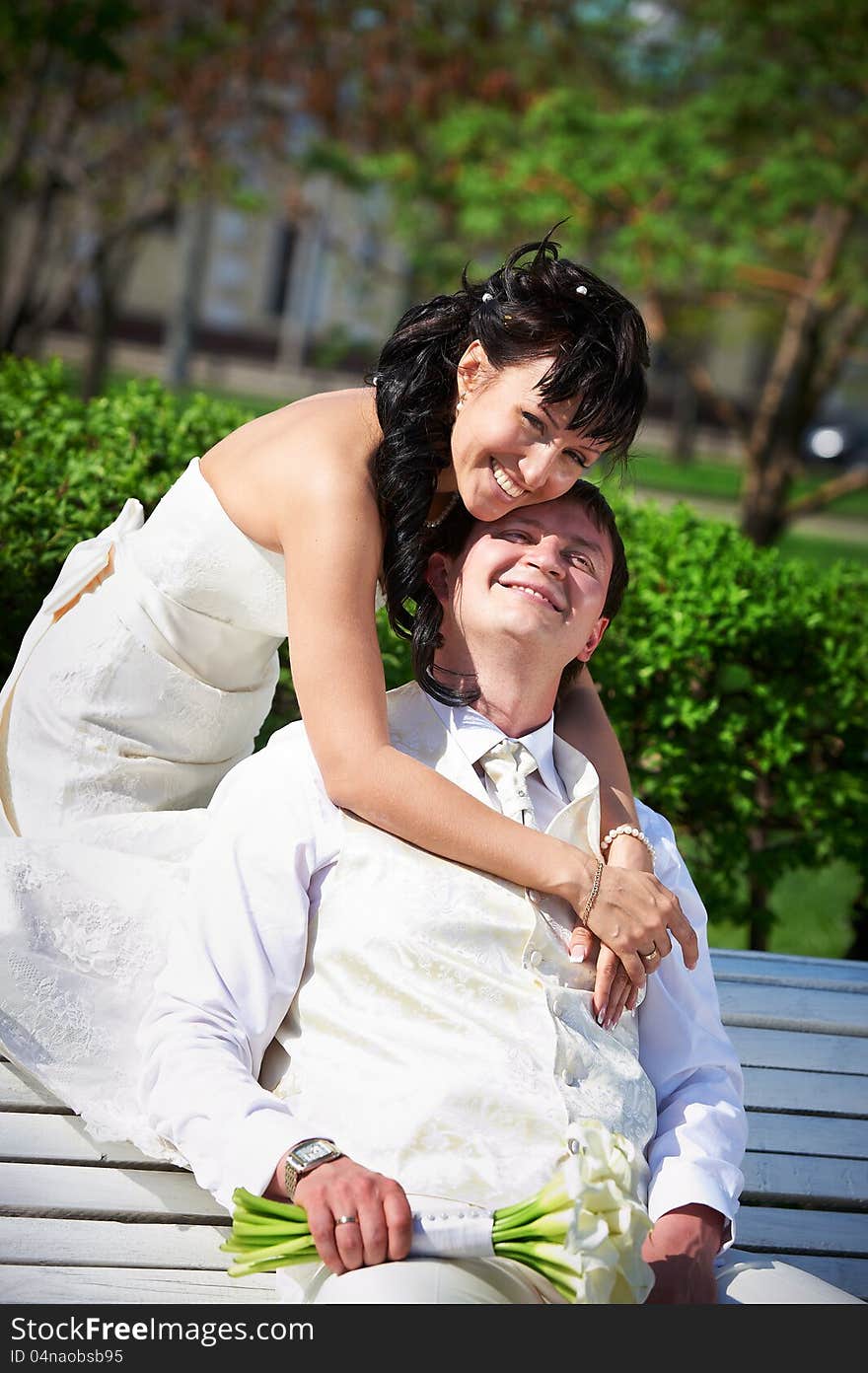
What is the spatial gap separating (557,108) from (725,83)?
4.09 ft

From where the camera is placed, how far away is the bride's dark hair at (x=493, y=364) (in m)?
2.71

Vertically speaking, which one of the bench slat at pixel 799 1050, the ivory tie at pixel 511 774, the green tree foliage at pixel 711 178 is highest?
the green tree foliage at pixel 711 178

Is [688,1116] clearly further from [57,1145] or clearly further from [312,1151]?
[57,1145]

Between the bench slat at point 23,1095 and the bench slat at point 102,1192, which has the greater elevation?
the bench slat at point 23,1095

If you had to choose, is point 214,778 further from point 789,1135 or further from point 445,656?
point 789,1135

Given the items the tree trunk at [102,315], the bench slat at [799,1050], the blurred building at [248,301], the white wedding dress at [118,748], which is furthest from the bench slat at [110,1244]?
the blurred building at [248,301]

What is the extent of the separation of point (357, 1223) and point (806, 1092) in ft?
5.28

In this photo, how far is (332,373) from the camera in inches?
1410

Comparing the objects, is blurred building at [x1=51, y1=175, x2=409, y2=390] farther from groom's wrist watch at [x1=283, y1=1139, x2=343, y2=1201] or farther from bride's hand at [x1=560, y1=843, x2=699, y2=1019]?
groom's wrist watch at [x1=283, y1=1139, x2=343, y2=1201]

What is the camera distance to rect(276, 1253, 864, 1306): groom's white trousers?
206 cm

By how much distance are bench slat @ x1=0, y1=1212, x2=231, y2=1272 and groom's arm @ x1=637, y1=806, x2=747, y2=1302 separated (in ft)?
2.34

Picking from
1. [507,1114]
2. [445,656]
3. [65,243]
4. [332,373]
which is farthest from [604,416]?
[332,373]

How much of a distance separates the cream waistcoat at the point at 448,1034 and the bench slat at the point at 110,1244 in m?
0.29

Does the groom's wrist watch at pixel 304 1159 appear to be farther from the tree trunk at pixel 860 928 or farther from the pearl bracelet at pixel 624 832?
the tree trunk at pixel 860 928
